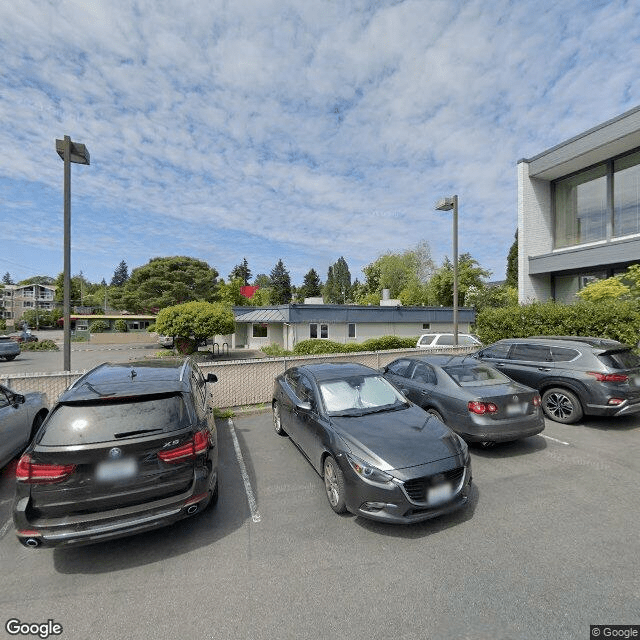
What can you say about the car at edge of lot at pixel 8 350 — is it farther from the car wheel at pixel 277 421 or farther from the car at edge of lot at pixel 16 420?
the car wheel at pixel 277 421

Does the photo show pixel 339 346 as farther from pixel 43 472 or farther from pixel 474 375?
pixel 43 472

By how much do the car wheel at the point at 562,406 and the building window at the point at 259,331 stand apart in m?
20.4

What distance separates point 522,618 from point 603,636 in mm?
496

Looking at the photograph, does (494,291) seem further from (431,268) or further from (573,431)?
(573,431)

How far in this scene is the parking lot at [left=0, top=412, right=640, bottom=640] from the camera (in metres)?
2.49

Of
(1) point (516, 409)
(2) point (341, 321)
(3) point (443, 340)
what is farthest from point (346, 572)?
(2) point (341, 321)

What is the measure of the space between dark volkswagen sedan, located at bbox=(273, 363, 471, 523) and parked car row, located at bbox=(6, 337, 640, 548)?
0.04 ft

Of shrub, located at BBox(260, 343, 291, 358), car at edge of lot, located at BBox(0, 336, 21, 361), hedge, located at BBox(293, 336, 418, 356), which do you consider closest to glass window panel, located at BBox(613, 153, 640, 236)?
hedge, located at BBox(293, 336, 418, 356)

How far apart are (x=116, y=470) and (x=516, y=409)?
5393 mm

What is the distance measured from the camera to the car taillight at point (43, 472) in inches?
117

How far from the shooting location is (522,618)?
2488 millimetres

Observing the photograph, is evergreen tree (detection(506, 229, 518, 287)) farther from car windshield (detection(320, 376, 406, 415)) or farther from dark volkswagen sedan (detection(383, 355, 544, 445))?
car windshield (detection(320, 376, 406, 415))

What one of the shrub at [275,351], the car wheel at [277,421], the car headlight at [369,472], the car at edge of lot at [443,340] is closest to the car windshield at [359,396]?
the car headlight at [369,472]

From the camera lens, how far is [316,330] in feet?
70.6
